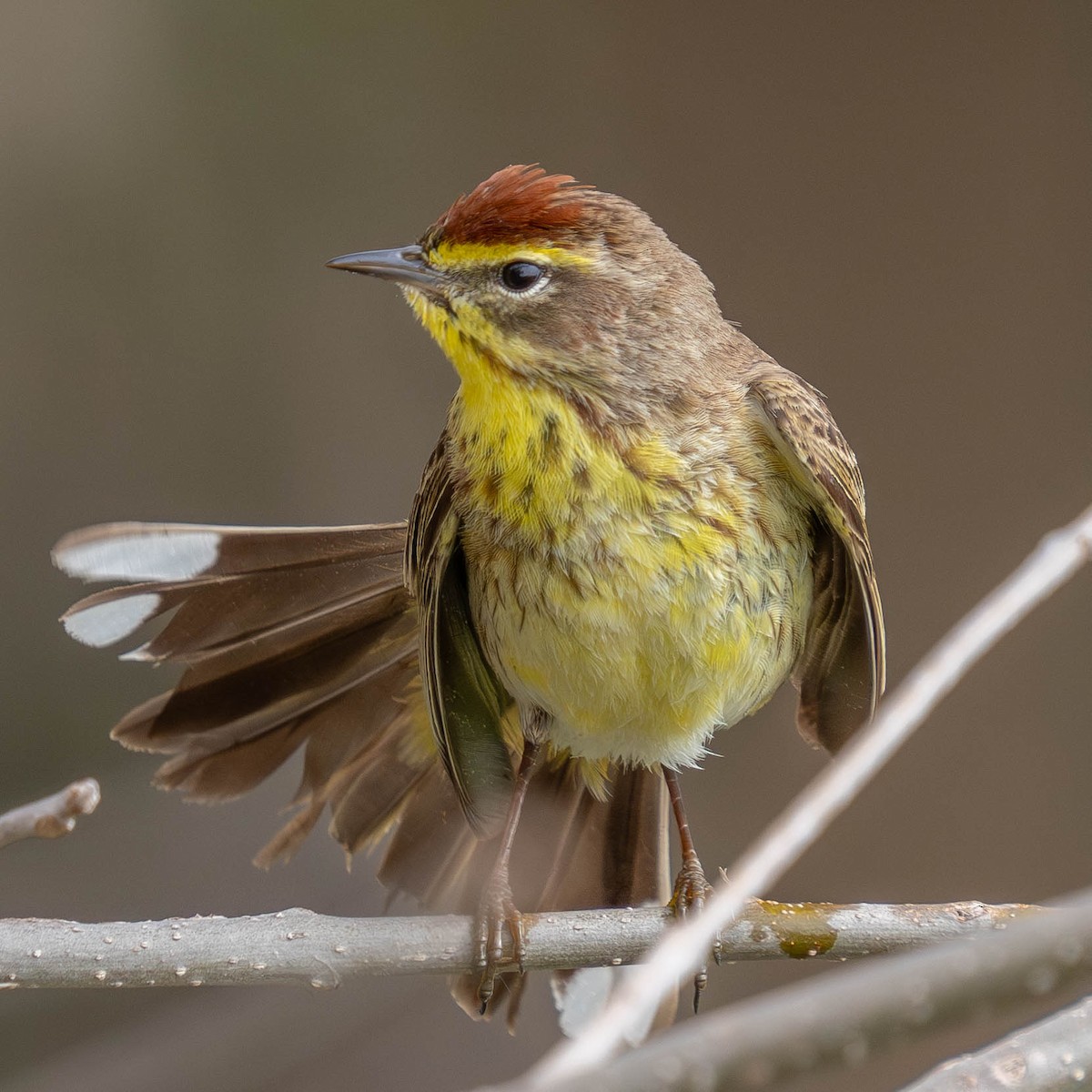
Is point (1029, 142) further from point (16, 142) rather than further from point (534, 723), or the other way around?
point (16, 142)

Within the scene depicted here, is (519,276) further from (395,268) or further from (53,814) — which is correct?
(53,814)

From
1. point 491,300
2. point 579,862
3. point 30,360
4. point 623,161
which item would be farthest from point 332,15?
point 579,862

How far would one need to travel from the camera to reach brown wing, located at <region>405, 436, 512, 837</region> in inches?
107

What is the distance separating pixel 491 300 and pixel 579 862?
4.36 feet

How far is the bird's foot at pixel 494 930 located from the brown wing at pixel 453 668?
0.85 ft

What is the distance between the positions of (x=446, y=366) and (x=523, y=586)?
2402mm

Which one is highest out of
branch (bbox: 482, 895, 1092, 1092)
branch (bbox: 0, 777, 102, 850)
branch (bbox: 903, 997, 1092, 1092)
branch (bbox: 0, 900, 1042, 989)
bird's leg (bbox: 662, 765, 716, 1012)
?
branch (bbox: 482, 895, 1092, 1092)

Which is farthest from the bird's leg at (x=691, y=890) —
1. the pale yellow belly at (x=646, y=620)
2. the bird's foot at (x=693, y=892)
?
the pale yellow belly at (x=646, y=620)

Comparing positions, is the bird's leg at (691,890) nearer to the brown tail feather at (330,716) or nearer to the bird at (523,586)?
the bird at (523,586)

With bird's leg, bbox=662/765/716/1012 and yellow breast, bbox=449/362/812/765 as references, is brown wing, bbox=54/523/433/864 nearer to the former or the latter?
yellow breast, bbox=449/362/812/765

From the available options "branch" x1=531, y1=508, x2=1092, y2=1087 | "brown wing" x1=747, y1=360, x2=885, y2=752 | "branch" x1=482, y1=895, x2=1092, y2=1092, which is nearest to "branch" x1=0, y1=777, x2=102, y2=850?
"branch" x1=531, y1=508, x2=1092, y2=1087

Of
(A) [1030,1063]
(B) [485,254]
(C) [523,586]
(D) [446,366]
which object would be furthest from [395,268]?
(D) [446,366]

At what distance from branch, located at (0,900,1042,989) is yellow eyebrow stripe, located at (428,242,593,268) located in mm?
1146

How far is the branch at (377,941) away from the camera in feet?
6.99
